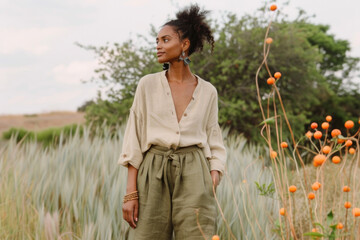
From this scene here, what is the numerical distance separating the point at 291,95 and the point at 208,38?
7.17 meters

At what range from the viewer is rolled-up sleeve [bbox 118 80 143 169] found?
2.09m

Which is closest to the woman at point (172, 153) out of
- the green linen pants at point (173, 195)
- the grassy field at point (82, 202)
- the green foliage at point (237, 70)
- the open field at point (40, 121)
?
the green linen pants at point (173, 195)

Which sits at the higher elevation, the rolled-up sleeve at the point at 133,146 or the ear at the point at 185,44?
the ear at the point at 185,44

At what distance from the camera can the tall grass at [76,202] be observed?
2.62 meters

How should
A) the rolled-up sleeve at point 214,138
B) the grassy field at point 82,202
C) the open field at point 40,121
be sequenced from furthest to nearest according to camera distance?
the open field at point 40,121
the grassy field at point 82,202
the rolled-up sleeve at point 214,138

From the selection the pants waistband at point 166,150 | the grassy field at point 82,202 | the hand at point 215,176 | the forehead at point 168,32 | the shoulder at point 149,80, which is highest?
the forehead at point 168,32

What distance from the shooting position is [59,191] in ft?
10.4

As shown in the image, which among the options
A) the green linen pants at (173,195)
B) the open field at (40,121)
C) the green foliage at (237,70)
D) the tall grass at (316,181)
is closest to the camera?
the tall grass at (316,181)

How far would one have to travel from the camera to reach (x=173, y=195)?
6.73 feet

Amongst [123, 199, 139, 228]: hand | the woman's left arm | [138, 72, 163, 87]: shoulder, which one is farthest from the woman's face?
[123, 199, 139, 228]: hand

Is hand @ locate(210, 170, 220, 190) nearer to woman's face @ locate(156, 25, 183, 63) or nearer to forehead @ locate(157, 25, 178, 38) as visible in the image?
woman's face @ locate(156, 25, 183, 63)

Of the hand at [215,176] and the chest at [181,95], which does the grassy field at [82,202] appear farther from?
the chest at [181,95]

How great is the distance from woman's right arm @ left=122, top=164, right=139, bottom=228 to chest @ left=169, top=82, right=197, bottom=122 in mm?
383

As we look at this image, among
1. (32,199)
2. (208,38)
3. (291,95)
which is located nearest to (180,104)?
(208,38)
